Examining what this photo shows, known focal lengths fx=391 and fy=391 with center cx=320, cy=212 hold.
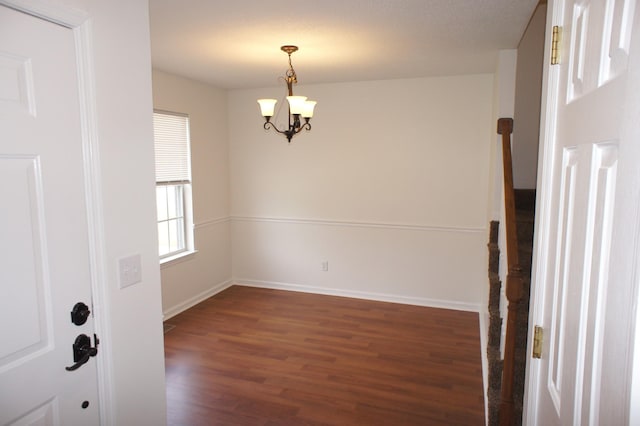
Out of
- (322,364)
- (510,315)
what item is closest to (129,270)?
(510,315)

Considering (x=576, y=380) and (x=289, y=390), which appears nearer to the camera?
(x=576, y=380)

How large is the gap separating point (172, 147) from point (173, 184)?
15.6 inches

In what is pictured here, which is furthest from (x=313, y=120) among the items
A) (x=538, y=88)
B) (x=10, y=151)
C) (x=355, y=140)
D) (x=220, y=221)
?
(x=10, y=151)

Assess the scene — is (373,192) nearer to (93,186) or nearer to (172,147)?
(172,147)

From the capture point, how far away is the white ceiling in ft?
7.55

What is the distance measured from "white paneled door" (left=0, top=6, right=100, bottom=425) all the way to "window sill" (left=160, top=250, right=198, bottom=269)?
2.70 meters

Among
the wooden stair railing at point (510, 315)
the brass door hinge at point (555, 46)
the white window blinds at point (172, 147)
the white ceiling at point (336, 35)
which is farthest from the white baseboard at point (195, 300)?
the brass door hinge at point (555, 46)

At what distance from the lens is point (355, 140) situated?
4676mm

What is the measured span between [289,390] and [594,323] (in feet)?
8.39

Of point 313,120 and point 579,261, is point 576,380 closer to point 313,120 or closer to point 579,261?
point 579,261

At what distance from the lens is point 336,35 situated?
282 cm

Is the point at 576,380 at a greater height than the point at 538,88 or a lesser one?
lesser

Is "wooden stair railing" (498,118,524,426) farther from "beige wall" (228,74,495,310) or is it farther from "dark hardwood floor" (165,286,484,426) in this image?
"beige wall" (228,74,495,310)

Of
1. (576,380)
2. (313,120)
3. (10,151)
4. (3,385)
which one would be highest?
(313,120)
